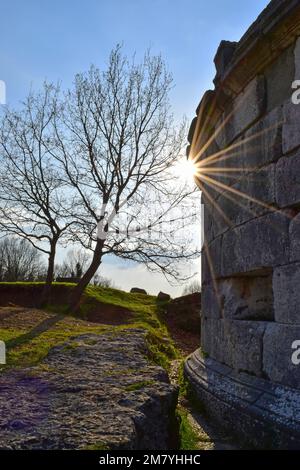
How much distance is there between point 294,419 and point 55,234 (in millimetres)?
12770

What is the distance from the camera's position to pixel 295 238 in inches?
117

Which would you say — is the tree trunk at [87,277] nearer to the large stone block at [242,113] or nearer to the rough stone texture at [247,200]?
the rough stone texture at [247,200]

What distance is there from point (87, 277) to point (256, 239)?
10.9 meters

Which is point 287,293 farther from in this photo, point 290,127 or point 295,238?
point 290,127

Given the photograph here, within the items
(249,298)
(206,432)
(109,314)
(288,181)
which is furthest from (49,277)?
(288,181)

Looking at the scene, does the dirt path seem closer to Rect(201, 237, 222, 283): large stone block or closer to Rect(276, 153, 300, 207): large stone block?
Rect(201, 237, 222, 283): large stone block

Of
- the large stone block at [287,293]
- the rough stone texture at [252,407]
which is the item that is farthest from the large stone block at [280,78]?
the rough stone texture at [252,407]

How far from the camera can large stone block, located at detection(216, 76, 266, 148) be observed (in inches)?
142

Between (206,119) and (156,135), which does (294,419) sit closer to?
(206,119)

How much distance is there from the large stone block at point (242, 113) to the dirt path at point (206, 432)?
8.27 feet

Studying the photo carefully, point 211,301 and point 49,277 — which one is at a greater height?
point 49,277

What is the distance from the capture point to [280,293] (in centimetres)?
312

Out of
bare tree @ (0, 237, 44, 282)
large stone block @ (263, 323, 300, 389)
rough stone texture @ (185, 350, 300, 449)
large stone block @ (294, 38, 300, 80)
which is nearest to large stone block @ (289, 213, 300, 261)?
large stone block @ (263, 323, 300, 389)

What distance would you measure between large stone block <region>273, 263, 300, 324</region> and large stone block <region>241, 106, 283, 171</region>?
2.92 feet
